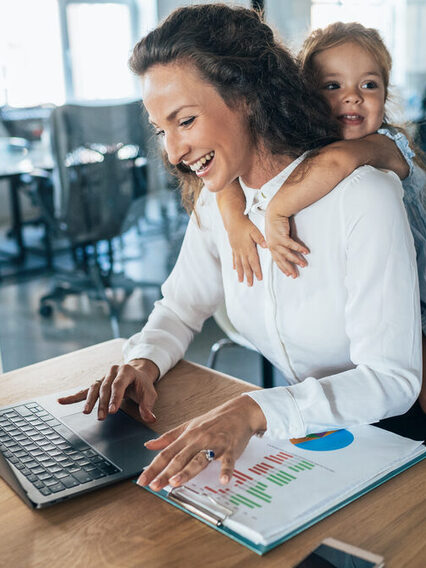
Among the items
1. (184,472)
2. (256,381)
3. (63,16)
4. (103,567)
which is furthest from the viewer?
(256,381)

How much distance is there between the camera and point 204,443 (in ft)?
2.90

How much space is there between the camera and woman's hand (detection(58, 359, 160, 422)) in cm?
112

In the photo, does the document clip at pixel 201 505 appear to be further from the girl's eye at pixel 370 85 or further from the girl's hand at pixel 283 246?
the girl's eye at pixel 370 85

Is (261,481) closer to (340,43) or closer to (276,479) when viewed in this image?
(276,479)

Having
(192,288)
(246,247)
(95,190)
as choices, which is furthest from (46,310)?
(246,247)

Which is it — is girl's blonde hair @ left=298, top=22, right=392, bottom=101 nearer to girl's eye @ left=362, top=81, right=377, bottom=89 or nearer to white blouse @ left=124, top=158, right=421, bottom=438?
girl's eye @ left=362, top=81, right=377, bottom=89

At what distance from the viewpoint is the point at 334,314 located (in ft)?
3.99

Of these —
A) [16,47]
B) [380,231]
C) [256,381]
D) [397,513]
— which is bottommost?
[256,381]

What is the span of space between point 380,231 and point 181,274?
0.54 meters

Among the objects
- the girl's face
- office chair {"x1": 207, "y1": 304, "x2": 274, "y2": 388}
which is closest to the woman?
the girl's face

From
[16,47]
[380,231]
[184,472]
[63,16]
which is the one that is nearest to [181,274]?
[380,231]

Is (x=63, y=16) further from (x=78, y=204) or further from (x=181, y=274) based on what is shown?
(x=181, y=274)

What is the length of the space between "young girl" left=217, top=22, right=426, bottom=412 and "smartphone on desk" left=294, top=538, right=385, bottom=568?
1.89ft

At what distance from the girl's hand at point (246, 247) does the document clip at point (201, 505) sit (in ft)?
1.78
